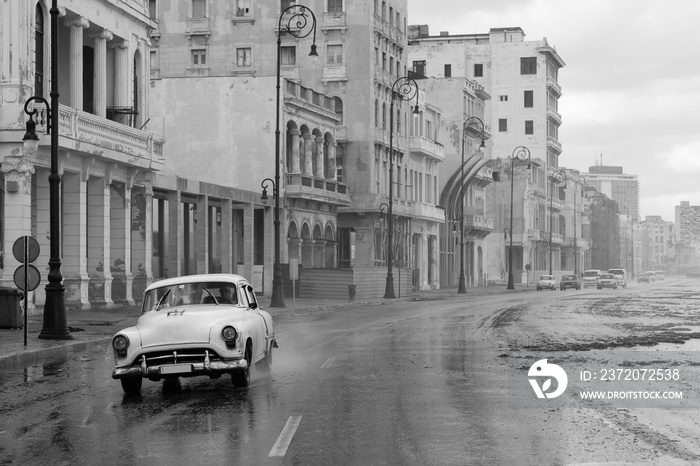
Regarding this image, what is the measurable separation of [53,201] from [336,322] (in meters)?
11.4

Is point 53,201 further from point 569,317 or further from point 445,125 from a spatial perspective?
point 445,125

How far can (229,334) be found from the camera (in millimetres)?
14734

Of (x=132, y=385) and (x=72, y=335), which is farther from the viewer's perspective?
(x=72, y=335)

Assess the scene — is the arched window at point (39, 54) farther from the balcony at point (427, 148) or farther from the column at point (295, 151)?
the balcony at point (427, 148)

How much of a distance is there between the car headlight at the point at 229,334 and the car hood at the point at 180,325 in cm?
14

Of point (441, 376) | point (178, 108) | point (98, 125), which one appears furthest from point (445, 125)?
point (441, 376)

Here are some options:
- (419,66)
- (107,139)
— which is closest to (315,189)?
(107,139)

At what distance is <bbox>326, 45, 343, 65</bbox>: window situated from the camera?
72.0 meters

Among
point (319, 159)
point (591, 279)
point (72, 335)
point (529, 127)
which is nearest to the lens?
point (72, 335)

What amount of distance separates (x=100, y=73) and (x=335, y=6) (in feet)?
113

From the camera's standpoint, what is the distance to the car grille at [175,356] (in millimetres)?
14570

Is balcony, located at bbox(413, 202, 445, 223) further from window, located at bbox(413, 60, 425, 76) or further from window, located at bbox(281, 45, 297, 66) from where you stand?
window, located at bbox(413, 60, 425, 76)

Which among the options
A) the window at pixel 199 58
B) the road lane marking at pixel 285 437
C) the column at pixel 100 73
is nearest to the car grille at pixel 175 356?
the road lane marking at pixel 285 437

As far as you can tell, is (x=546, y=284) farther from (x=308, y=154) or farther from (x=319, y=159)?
(x=308, y=154)
